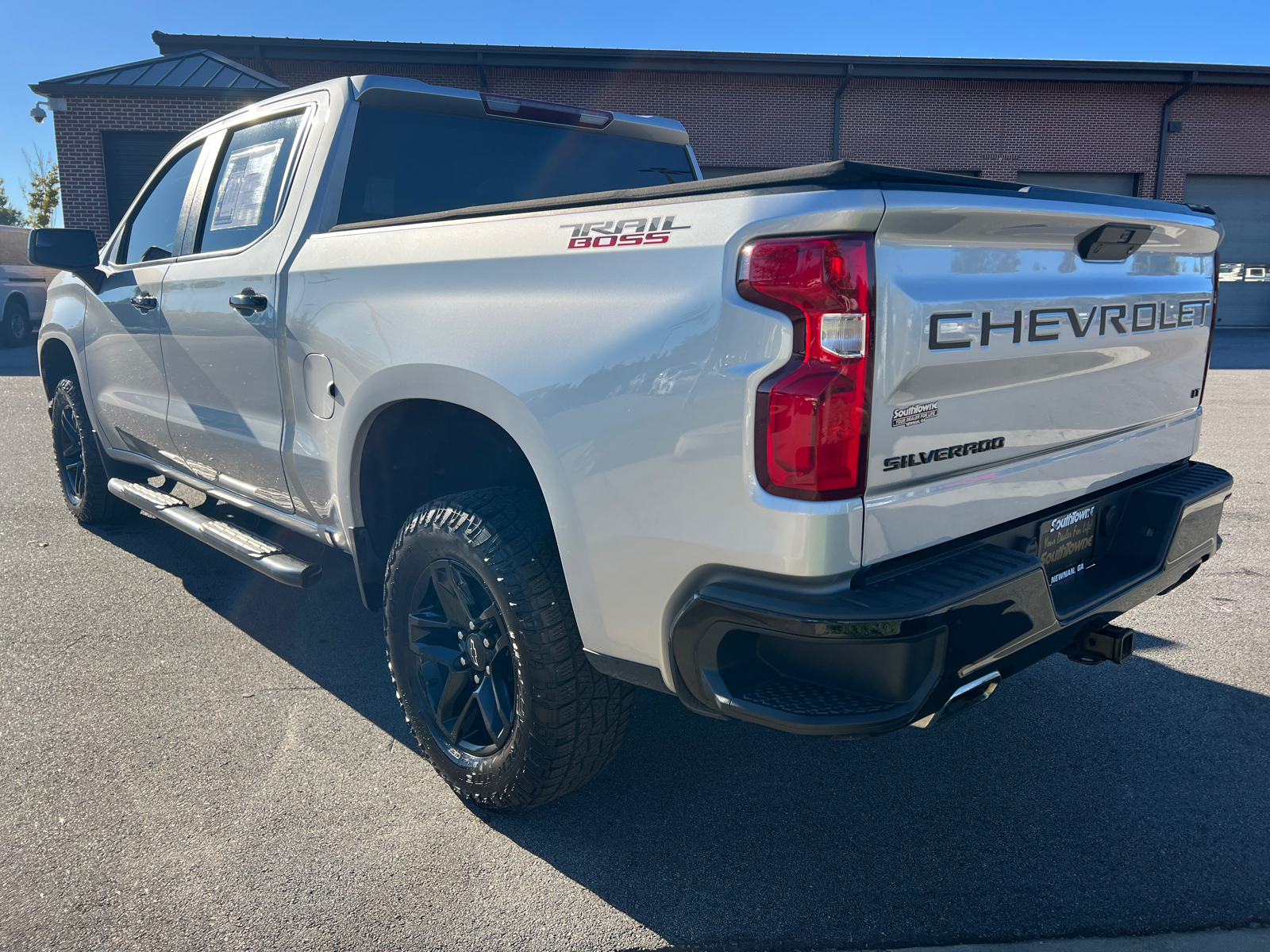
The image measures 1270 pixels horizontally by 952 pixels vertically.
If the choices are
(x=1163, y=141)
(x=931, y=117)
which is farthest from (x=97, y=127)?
(x=1163, y=141)

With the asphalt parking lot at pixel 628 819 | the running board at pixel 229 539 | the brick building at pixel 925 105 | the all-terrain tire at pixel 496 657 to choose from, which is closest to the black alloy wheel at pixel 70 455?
the running board at pixel 229 539

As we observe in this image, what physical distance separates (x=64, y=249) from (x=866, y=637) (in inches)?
170

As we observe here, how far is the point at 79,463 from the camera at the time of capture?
5.57m

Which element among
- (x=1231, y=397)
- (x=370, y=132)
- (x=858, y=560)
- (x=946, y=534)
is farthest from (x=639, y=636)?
(x=1231, y=397)

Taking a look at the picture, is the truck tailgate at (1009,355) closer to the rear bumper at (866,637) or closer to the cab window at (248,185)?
the rear bumper at (866,637)

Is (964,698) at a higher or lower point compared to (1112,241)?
lower

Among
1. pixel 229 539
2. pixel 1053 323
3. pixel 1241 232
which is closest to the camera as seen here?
pixel 1053 323

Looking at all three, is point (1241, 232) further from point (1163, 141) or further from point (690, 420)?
point (690, 420)

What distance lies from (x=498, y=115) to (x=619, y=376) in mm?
2116

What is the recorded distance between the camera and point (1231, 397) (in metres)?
11.2

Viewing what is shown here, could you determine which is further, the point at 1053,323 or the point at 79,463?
the point at 79,463

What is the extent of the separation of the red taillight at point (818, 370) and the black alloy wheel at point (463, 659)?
3.24 feet

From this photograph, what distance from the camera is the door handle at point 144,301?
395 cm

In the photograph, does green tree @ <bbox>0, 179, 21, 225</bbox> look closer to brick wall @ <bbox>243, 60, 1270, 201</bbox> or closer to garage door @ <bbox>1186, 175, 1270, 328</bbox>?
brick wall @ <bbox>243, 60, 1270, 201</bbox>
